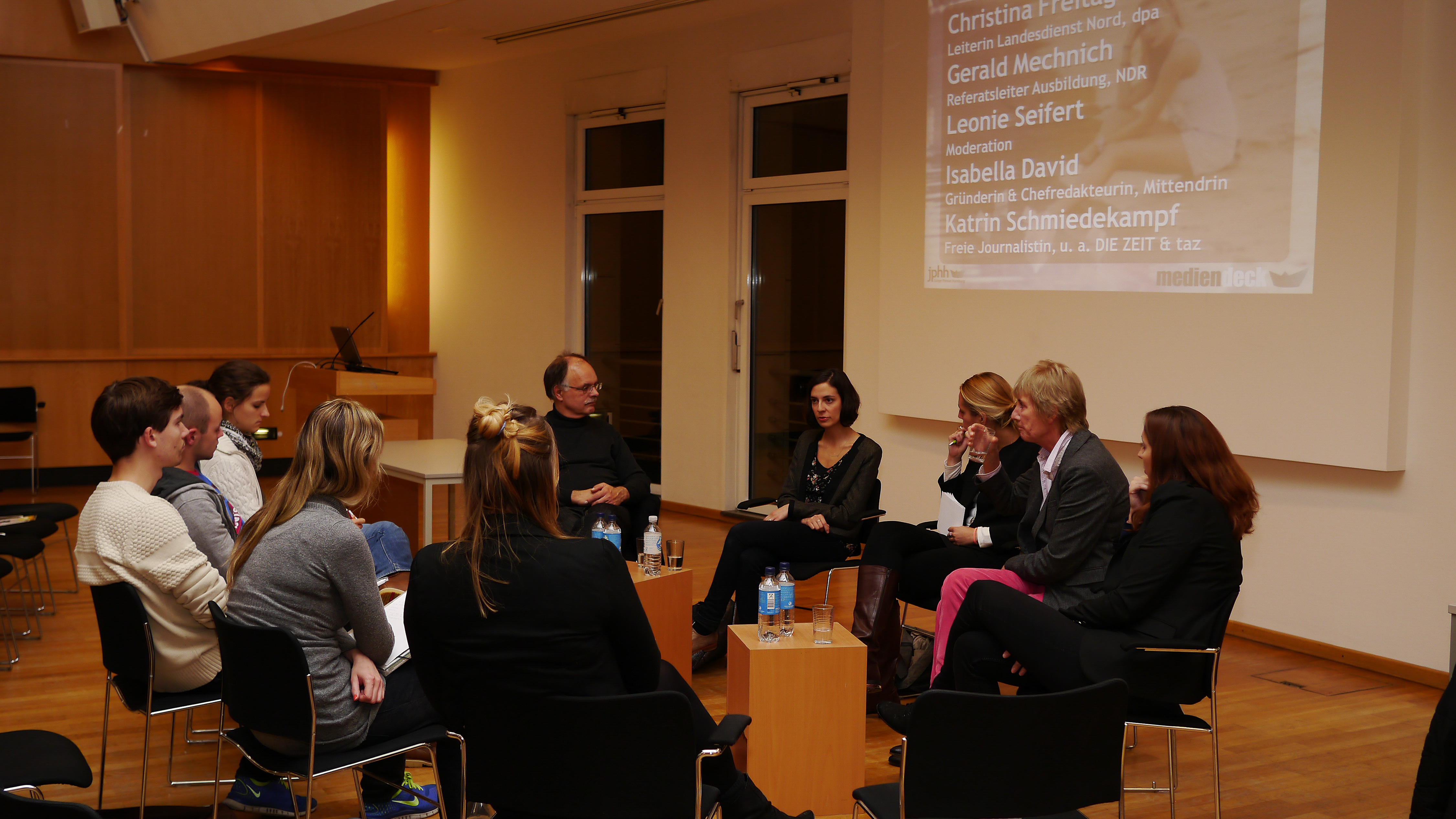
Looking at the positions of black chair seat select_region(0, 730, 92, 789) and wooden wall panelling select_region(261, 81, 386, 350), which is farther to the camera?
wooden wall panelling select_region(261, 81, 386, 350)

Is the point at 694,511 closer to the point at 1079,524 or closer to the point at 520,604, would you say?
the point at 1079,524

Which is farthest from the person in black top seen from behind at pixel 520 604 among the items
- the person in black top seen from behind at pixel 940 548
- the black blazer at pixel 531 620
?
the person in black top seen from behind at pixel 940 548

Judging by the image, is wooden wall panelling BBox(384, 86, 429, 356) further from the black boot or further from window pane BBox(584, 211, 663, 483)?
the black boot

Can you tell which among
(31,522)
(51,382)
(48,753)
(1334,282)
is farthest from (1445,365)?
(51,382)

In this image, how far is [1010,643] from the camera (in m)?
3.37

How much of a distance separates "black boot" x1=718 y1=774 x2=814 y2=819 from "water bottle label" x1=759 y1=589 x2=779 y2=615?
866 millimetres

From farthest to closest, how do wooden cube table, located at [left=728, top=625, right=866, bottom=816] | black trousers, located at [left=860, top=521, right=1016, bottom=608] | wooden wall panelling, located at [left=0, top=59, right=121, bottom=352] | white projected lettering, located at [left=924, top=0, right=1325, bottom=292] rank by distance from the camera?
wooden wall panelling, located at [left=0, top=59, right=121, bottom=352] < white projected lettering, located at [left=924, top=0, right=1325, bottom=292] < black trousers, located at [left=860, top=521, right=1016, bottom=608] < wooden cube table, located at [left=728, top=625, right=866, bottom=816]

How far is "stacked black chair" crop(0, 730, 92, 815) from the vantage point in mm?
2406

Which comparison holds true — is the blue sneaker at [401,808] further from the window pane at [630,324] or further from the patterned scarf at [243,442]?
the window pane at [630,324]

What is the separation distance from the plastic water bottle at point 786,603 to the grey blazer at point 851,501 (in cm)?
102

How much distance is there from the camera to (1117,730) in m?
2.22

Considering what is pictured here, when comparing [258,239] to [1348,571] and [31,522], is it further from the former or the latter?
[1348,571]

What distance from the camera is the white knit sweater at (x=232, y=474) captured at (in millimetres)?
4148

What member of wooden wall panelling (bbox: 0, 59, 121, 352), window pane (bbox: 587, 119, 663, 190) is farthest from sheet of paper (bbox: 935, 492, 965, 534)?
wooden wall panelling (bbox: 0, 59, 121, 352)
